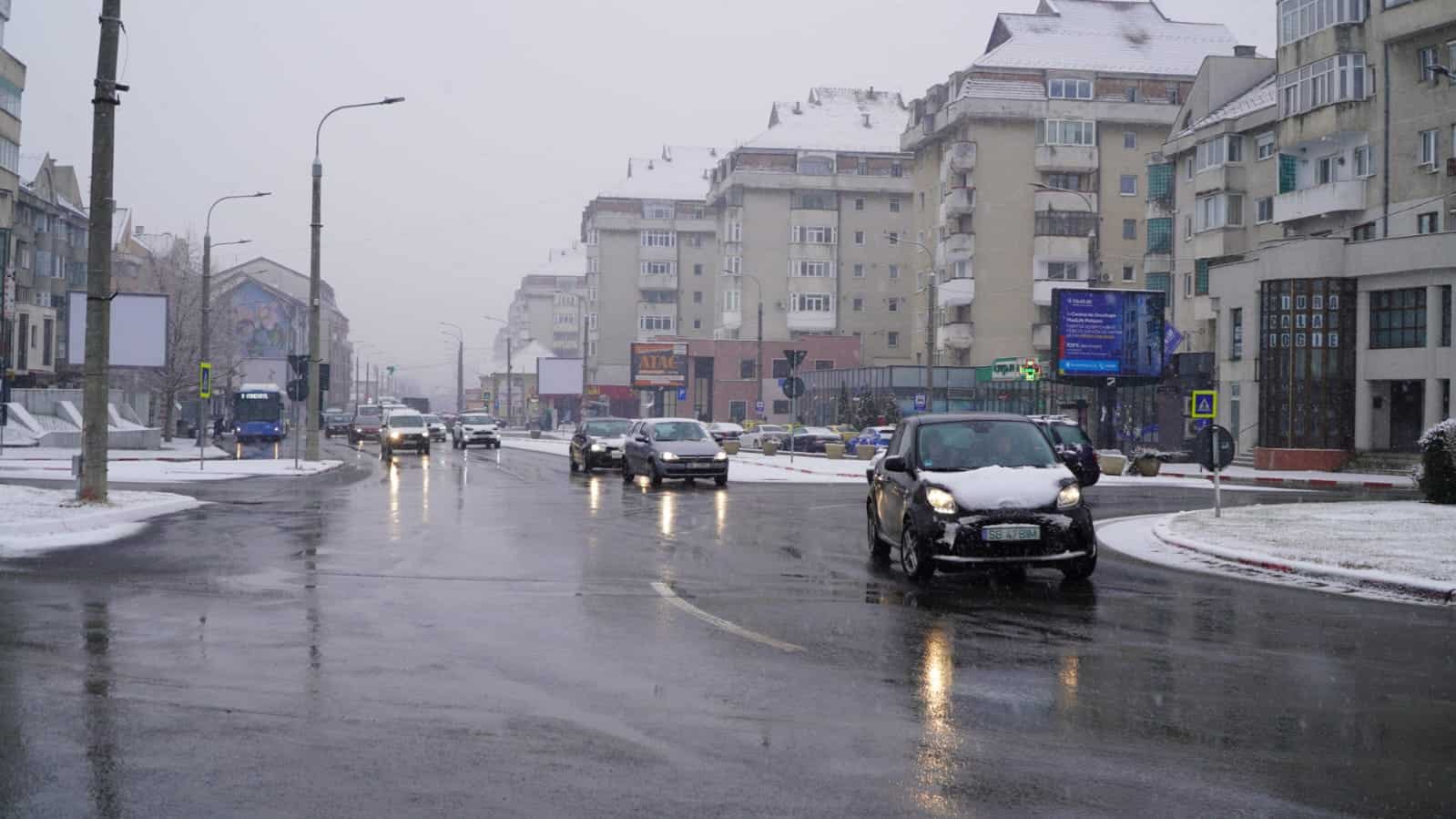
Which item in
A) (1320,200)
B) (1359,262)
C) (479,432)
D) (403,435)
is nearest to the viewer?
(1359,262)

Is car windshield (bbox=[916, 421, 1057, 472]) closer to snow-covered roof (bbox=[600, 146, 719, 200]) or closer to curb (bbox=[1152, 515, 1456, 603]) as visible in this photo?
curb (bbox=[1152, 515, 1456, 603])

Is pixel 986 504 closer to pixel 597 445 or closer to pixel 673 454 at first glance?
pixel 673 454

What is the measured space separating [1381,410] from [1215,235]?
17722mm

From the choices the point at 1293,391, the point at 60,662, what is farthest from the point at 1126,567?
the point at 1293,391

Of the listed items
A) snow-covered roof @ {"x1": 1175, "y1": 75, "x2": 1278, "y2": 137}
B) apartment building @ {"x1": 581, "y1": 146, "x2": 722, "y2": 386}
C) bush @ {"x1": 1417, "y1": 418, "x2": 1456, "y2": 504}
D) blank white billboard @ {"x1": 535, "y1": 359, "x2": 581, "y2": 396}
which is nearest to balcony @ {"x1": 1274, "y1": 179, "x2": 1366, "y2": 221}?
snow-covered roof @ {"x1": 1175, "y1": 75, "x2": 1278, "y2": 137}

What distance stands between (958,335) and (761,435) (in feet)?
68.2

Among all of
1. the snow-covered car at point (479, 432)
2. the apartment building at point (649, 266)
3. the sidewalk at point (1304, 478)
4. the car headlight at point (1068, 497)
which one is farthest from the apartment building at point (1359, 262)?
the apartment building at point (649, 266)

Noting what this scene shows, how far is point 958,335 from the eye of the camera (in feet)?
267

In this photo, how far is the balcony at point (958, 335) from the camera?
266 feet

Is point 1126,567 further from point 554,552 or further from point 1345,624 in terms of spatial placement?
point 554,552

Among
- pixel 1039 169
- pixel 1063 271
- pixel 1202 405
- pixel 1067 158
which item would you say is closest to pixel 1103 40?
pixel 1067 158

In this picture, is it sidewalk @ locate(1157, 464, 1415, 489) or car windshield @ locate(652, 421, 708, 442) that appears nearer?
car windshield @ locate(652, 421, 708, 442)

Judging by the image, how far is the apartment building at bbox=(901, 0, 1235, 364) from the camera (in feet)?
261

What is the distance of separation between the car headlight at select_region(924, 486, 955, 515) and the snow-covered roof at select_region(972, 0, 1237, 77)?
70968 millimetres
